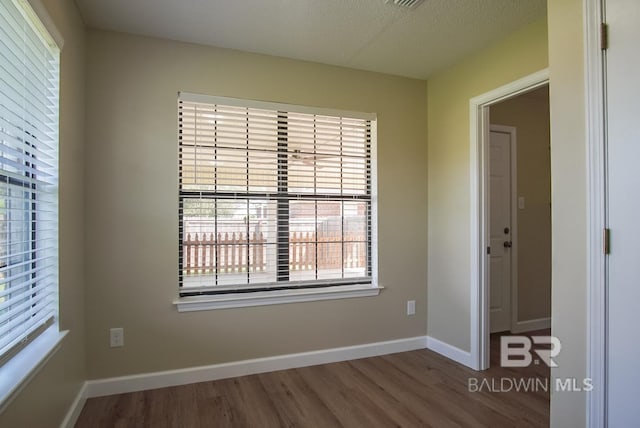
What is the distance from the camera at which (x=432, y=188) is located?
3330 millimetres

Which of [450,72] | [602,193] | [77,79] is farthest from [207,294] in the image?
[450,72]

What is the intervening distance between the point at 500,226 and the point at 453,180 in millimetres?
1083

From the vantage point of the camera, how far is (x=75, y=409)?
212 cm

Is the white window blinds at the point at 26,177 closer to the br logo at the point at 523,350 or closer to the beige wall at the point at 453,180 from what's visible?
the beige wall at the point at 453,180

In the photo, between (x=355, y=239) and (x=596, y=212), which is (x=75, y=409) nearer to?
(x=355, y=239)

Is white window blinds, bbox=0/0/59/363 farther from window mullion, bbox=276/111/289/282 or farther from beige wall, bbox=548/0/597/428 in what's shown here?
beige wall, bbox=548/0/597/428

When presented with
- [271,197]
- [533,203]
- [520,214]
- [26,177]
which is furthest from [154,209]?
[533,203]

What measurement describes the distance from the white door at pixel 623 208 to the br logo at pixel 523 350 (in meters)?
1.73

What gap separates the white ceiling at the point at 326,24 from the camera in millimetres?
2180

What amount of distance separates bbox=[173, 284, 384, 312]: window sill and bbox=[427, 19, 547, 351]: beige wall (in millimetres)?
602

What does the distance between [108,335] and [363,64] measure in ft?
9.19

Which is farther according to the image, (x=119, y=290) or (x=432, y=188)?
(x=432, y=188)

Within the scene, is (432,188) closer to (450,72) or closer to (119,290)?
(450,72)

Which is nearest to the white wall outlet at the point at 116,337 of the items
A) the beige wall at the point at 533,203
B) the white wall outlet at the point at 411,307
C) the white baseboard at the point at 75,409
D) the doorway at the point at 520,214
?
the white baseboard at the point at 75,409
